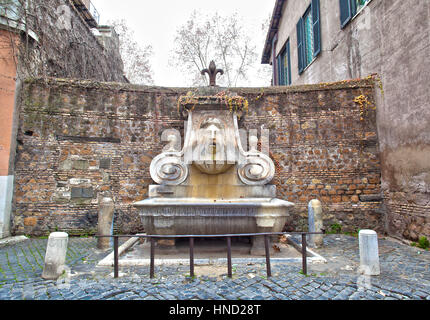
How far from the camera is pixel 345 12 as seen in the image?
24.5 feet

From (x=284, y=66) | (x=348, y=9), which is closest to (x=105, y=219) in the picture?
(x=348, y=9)

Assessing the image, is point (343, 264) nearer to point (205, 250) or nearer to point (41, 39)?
point (205, 250)

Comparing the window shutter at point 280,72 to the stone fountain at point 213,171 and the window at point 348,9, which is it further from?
the stone fountain at point 213,171

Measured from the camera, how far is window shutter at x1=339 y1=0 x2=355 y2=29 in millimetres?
7244

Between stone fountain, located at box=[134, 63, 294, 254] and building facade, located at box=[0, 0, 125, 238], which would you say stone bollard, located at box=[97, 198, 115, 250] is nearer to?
stone fountain, located at box=[134, 63, 294, 254]

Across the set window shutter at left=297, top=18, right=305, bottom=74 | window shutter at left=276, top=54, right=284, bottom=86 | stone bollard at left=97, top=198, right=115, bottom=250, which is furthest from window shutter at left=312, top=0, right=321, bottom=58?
stone bollard at left=97, top=198, right=115, bottom=250

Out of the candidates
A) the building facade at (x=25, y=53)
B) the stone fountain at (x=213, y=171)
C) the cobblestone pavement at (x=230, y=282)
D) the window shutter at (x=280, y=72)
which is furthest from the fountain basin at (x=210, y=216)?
the window shutter at (x=280, y=72)

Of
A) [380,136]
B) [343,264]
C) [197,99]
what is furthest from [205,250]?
[380,136]

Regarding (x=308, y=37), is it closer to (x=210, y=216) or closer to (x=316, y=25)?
(x=316, y=25)

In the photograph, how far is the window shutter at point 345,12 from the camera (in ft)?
23.8

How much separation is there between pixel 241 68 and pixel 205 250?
15452 mm

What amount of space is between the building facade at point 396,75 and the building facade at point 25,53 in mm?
7641
